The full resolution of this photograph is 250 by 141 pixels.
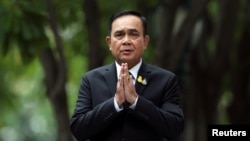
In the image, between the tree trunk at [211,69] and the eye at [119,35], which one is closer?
the eye at [119,35]

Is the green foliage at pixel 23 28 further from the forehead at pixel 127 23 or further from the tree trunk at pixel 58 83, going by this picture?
the forehead at pixel 127 23

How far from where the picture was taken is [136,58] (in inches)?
131

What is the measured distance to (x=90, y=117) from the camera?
3.24 m

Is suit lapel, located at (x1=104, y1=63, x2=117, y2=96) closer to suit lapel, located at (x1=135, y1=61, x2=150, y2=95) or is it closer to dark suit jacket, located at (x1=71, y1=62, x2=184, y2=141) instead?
dark suit jacket, located at (x1=71, y1=62, x2=184, y2=141)

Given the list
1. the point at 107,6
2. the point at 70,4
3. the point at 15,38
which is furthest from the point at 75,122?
the point at 107,6

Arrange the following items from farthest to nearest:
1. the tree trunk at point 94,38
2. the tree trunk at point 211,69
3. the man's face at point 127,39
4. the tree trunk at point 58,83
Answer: the tree trunk at point 211,69 → the tree trunk at point 94,38 → the tree trunk at point 58,83 → the man's face at point 127,39

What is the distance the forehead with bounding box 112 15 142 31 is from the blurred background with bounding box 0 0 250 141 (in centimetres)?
287

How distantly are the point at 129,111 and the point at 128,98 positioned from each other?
8cm

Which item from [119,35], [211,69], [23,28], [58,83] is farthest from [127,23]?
[211,69]

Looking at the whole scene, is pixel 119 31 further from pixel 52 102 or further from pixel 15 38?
pixel 52 102

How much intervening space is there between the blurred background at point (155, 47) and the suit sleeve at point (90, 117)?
2.85m

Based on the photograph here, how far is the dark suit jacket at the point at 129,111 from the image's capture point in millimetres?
3213

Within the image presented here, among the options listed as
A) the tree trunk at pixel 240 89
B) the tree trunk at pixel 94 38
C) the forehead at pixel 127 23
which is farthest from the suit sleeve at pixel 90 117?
the tree trunk at pixel 240 89

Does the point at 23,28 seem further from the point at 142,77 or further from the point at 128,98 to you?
the point at 128,98
